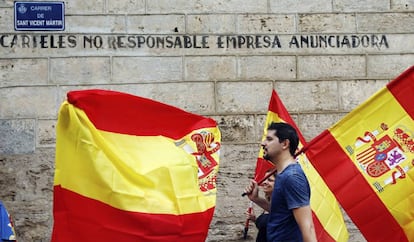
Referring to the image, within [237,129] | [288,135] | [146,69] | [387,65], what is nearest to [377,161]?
[288,135]

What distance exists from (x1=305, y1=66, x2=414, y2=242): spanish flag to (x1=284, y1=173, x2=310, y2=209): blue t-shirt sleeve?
3.28 ft

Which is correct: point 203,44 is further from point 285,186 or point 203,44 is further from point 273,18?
point 285,186

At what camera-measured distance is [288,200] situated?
13.3ft

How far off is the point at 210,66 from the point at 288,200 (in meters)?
3.02

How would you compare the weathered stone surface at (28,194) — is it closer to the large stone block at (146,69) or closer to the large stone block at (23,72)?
the large stone block at (23,72)

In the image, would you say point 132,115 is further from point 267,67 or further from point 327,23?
point 327,23

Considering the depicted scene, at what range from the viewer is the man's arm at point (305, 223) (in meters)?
3.97

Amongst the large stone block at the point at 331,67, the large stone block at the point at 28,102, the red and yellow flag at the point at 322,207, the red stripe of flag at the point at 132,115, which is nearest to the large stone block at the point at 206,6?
the large stone block at the point at 331,67

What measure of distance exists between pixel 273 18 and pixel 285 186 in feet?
10.5

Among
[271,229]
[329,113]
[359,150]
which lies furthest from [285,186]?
[329,113]

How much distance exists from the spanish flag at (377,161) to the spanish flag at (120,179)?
904mm

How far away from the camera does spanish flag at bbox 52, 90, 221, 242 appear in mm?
4441

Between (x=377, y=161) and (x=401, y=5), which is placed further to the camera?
(x=401, y=5)

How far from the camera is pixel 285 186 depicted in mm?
4094
